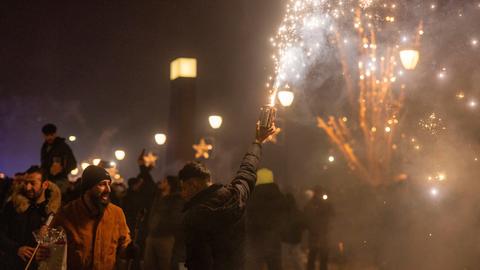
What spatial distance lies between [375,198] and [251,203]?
5.54 meters

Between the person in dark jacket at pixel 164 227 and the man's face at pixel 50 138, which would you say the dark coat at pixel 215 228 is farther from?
the man's face at pixel 50 138

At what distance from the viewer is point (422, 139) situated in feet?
36.5

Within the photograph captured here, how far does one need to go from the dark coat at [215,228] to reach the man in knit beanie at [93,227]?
34.5 inches

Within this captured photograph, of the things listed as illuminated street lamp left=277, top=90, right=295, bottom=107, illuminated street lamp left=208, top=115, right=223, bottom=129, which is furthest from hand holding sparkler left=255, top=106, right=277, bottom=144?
illuminated street lamp left=208, top=115, right=223, bottom=129

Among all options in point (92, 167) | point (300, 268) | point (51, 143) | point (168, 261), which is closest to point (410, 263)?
point (300, 268)

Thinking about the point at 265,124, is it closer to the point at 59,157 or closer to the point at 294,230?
the point at 59,157

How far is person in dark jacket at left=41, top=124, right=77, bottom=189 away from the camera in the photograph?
8.48 m

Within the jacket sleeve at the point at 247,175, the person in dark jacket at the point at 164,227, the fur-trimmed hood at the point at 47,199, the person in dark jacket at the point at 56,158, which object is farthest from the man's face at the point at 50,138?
the jacket sleeve at the point at 247,175

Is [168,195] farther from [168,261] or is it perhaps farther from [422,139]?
[422,139]

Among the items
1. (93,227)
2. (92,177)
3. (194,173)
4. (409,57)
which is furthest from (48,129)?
(409,57)

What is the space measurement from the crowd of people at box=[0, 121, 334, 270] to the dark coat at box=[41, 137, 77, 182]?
2 centimetres

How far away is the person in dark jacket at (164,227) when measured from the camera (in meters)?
8.47

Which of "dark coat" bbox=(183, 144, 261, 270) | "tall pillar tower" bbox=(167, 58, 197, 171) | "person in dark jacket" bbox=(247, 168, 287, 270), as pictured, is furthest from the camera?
"tall pillar tower" bbox=(167, 58, 197, 171)

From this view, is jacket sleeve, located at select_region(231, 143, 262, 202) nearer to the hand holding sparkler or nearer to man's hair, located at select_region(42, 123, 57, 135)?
the hand holding sparkler
